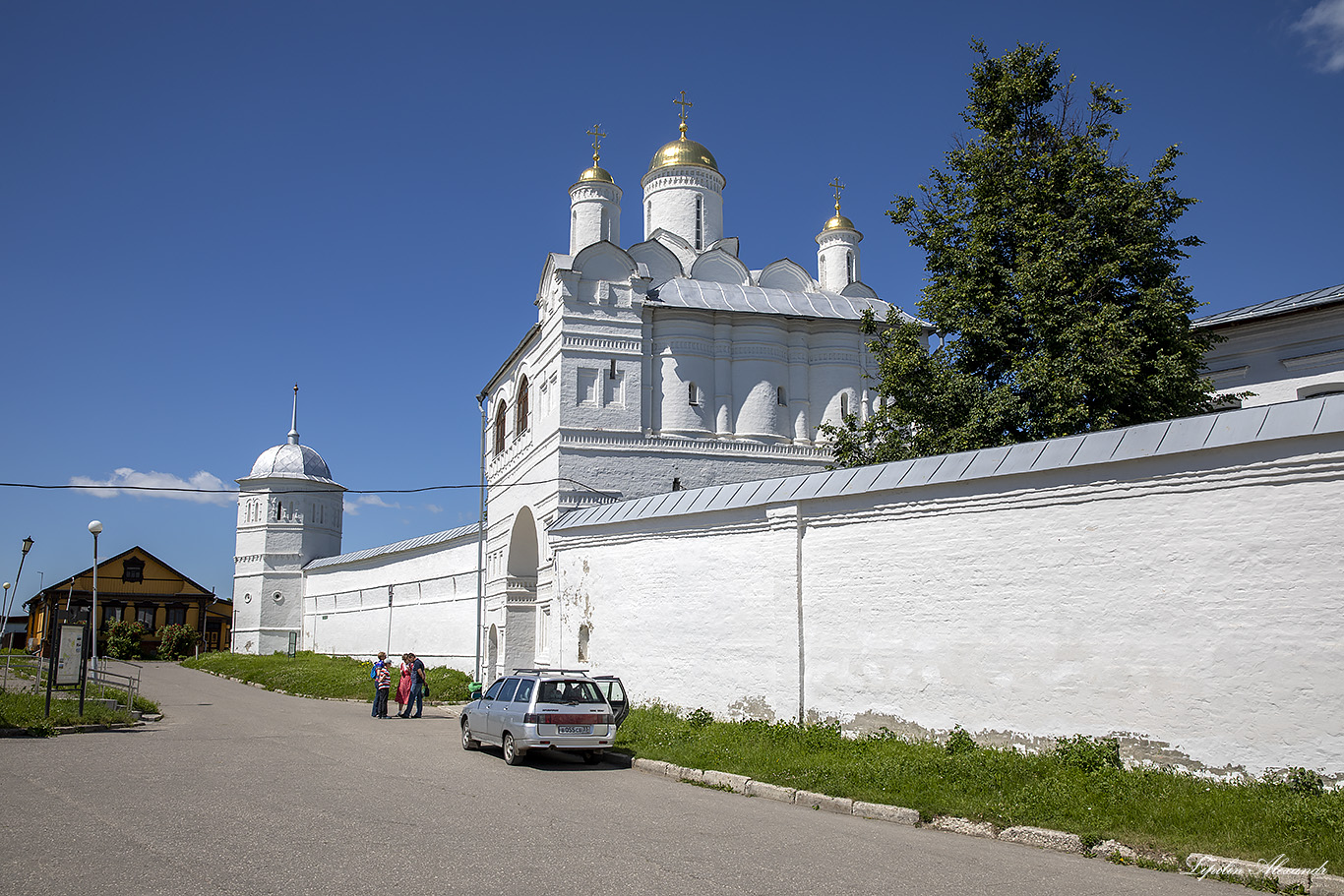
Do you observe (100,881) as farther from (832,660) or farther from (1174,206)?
(1174,206)

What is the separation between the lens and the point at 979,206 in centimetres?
1744

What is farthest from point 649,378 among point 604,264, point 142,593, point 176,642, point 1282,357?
point 142,593

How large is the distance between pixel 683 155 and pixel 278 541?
103ft

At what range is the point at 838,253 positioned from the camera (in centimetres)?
2967

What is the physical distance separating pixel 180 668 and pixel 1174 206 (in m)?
40.9

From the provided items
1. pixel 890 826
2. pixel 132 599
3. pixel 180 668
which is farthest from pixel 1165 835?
pixel 132 599

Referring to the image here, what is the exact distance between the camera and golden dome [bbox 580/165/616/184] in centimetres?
2767

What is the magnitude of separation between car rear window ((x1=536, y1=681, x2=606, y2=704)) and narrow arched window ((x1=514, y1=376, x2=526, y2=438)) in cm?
1373

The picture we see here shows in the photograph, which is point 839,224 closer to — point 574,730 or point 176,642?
point 574,730

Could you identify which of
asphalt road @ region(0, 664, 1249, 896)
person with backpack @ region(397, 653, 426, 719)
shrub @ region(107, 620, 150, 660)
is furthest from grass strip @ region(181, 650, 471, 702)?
asphalt road @ region(0, 664, 1249, 896)

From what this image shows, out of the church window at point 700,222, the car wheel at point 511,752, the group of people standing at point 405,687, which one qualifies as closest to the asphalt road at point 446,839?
the car wheel at point 511,752
